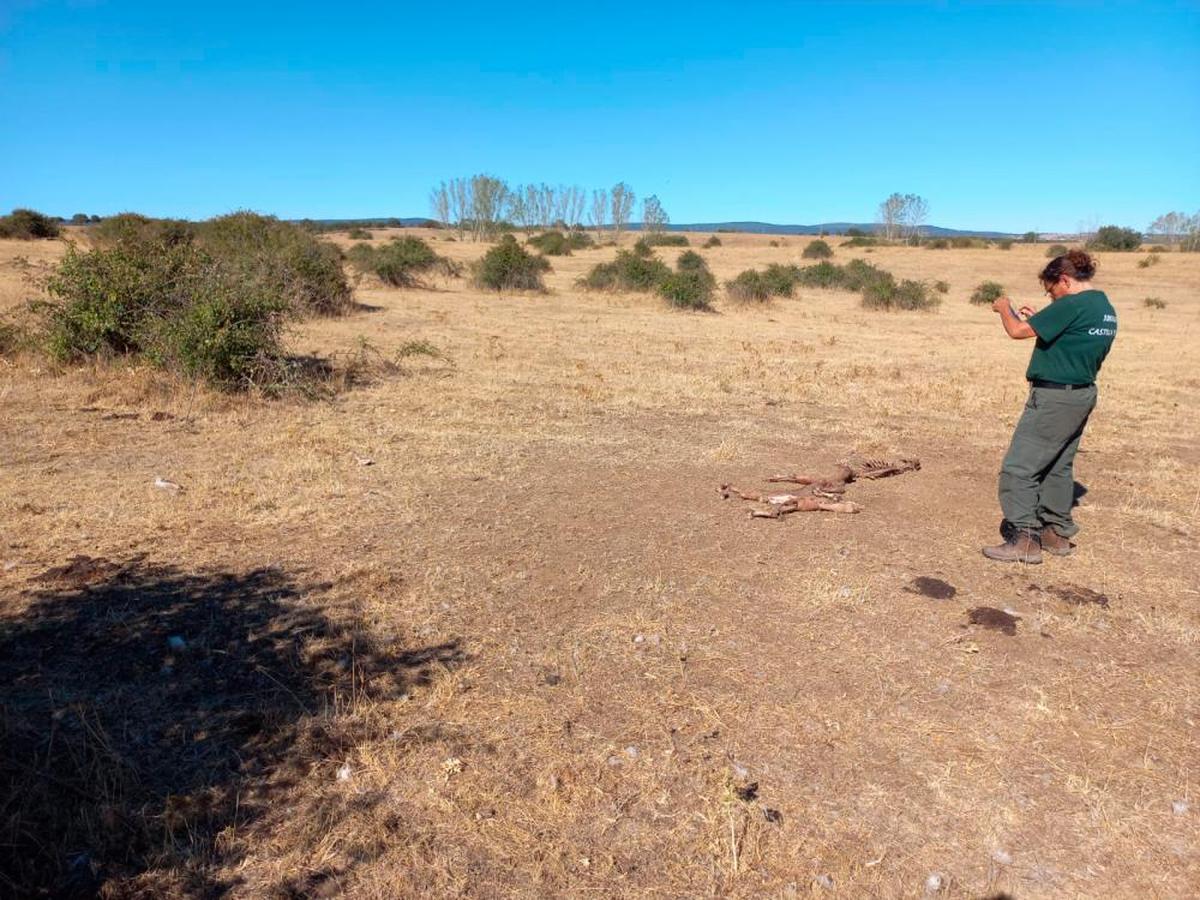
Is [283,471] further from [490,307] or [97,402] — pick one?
[490,307]

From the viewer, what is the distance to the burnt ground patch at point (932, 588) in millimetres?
4500

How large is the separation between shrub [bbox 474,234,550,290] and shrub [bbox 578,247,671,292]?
2.06m

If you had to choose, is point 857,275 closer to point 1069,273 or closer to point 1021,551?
point 1069,273

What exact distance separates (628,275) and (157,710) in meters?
24.0

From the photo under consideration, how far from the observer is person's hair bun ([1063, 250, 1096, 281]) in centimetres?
463

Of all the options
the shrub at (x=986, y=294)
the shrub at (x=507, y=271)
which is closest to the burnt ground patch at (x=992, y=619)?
the shrub at (x=507, y=271)

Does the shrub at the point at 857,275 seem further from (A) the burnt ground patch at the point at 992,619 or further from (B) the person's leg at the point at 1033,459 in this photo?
(A) the burnt ground patch at the point at 992,619

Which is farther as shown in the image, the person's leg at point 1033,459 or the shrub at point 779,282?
the shrub at point 779,282

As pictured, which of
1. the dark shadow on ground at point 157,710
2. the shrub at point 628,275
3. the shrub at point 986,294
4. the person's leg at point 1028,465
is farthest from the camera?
the shrub at point 986,294

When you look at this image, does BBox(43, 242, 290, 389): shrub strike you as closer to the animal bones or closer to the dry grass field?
the dry grass field

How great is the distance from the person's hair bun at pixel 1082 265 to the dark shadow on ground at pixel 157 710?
4.19m

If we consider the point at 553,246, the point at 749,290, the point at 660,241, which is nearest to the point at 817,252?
the point at 553,246

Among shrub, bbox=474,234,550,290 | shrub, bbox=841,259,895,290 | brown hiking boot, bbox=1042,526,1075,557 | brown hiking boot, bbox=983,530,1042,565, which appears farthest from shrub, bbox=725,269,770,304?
brown hiking boot, bbox=983,530,1042,565

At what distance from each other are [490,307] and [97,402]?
1309cm
